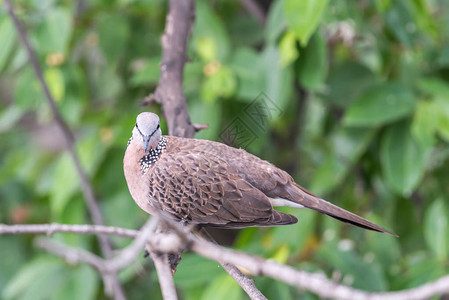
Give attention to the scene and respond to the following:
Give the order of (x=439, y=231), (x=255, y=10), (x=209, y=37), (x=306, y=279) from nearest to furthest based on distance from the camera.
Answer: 1. (x=306, y=279)
2. (x=439, y=231)
3. (x=209, y=37)
4. (x=255, y=10)

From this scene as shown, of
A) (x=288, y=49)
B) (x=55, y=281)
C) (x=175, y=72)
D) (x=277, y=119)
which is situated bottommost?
(x=55, y=281)

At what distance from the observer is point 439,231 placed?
10.2 ft

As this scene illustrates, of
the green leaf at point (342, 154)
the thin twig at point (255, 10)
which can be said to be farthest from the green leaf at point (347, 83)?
the thin twig at point (255, 10)

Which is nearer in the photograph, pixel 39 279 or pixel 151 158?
pixel 151 158

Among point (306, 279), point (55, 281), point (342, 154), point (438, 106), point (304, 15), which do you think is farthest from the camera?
point (55, 281)

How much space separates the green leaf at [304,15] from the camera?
268cm

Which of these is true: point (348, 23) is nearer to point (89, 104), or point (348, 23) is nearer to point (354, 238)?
point (354, 238)

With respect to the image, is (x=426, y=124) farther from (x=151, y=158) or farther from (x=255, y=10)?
(x=151, y=158)

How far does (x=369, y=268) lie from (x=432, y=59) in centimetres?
144

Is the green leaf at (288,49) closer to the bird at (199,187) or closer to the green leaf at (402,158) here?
the green leaf at (402,158)

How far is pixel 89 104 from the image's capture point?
4363mm

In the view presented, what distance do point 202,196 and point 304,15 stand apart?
1159 mm

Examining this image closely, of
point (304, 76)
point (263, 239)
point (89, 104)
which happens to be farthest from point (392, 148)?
point (89, 104)

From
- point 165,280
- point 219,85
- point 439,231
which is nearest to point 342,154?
point 439,231
